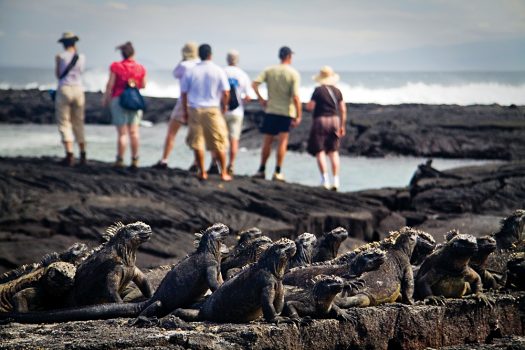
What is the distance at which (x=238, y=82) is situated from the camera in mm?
16531

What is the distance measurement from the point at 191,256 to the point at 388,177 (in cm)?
1561

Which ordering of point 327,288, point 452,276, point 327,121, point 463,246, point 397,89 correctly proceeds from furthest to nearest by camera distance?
point 397,89 < point 327,121 < point 452,276 < point 463,246 < point 327,288

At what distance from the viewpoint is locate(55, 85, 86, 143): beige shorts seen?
16641 millimetres

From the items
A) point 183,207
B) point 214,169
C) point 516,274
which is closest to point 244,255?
point 516,274

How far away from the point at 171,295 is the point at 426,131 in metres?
22.2

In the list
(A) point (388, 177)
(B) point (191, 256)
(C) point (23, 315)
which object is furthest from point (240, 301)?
(A) point (388, 177)

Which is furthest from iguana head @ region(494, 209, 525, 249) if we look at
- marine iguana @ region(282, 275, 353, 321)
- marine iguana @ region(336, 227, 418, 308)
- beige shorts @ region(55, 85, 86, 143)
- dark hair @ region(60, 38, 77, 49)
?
dark hair @ region(60, 38, 77, 49)

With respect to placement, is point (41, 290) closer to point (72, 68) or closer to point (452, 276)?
point (452, 276)

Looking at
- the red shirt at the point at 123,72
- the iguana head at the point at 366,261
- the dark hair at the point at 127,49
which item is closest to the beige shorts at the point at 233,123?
the red shirt at the point at 123,72

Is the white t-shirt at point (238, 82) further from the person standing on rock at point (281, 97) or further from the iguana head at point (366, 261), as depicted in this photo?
the iguana head at point (366, 261)

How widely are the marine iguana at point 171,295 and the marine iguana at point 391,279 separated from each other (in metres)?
0.89

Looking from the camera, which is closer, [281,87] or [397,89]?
[281,87]

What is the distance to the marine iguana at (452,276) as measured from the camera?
8102mm

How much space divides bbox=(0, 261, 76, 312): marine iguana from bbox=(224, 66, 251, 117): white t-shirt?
870 centimetres
